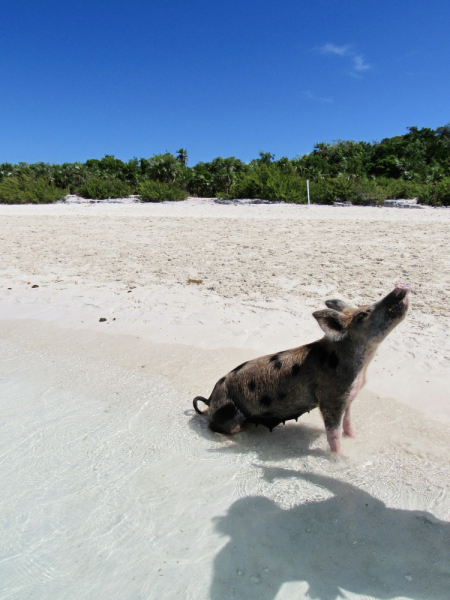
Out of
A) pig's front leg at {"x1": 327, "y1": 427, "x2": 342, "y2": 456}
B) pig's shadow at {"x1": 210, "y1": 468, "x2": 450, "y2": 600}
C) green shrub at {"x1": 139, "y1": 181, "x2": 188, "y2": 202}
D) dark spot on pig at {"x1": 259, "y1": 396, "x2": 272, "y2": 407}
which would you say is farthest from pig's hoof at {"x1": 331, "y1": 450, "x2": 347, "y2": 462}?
green shrub at {"x1": 139, "y1": 181, "x2": 188, "y2": 202}

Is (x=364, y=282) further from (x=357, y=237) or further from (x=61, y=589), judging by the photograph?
(x=61, y=589)

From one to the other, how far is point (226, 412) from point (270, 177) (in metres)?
21.5

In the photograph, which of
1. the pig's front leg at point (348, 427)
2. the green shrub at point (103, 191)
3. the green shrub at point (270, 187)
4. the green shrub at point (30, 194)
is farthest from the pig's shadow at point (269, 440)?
the green shrub at point (30, 194)

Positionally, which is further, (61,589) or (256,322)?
(256,322)

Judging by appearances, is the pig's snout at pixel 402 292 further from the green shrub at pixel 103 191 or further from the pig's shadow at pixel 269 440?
the green shrub at pixel 103 191

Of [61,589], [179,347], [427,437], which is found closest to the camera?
[61,589]

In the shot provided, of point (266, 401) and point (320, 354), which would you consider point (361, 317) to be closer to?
point (320, 354)

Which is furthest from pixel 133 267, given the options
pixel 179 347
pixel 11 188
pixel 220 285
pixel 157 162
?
pixel 157 162

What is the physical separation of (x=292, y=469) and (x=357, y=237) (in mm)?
9297

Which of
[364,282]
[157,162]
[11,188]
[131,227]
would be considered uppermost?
[157,162]

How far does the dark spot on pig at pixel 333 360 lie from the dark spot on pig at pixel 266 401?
0.62 meters

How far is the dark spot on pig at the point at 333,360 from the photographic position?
129 inches

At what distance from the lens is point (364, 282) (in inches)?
302

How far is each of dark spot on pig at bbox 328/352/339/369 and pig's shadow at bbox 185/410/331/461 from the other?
83cm
